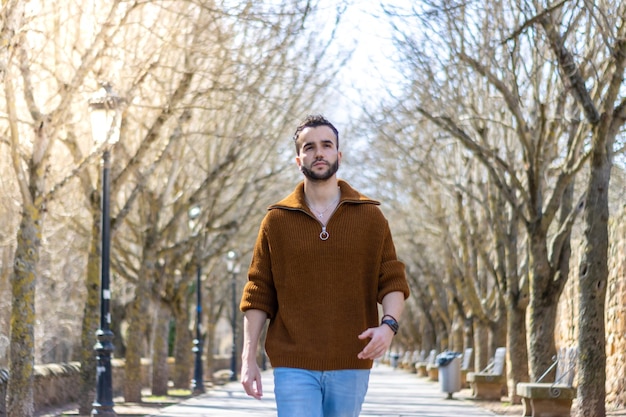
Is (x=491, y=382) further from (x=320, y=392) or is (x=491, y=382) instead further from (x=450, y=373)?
(x=320, y=392)

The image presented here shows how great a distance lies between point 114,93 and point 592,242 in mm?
7084

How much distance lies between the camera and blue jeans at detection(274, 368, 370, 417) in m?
4.72

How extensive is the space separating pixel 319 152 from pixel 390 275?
2.01 feet

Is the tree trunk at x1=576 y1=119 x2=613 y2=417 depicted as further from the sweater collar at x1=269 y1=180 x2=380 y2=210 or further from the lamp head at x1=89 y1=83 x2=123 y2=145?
the sweater collar at x1=269 y1=180 x2=380 y2=210

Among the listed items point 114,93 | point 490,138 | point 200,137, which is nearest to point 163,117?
point 114,93

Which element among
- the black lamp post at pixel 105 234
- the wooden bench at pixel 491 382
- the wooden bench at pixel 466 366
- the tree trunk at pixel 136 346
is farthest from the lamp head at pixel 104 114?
the wooden bench at pixel 466 366

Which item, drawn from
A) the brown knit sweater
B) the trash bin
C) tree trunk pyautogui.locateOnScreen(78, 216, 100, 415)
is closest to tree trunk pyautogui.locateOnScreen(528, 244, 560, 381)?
the trash bin

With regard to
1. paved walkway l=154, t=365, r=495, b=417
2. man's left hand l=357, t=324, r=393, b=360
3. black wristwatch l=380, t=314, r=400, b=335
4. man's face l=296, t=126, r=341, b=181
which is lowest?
paved walkway l=154, t=365, r=495, b=417

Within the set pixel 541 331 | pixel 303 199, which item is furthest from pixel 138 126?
pixel 303 199

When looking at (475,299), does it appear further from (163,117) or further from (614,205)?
(163,117)

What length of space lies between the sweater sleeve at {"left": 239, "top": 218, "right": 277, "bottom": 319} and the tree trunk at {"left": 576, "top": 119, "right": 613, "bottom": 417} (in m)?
8.97

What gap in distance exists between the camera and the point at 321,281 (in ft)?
15.8

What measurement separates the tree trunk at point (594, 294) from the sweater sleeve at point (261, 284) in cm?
897

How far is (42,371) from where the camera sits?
20719 millimetres
